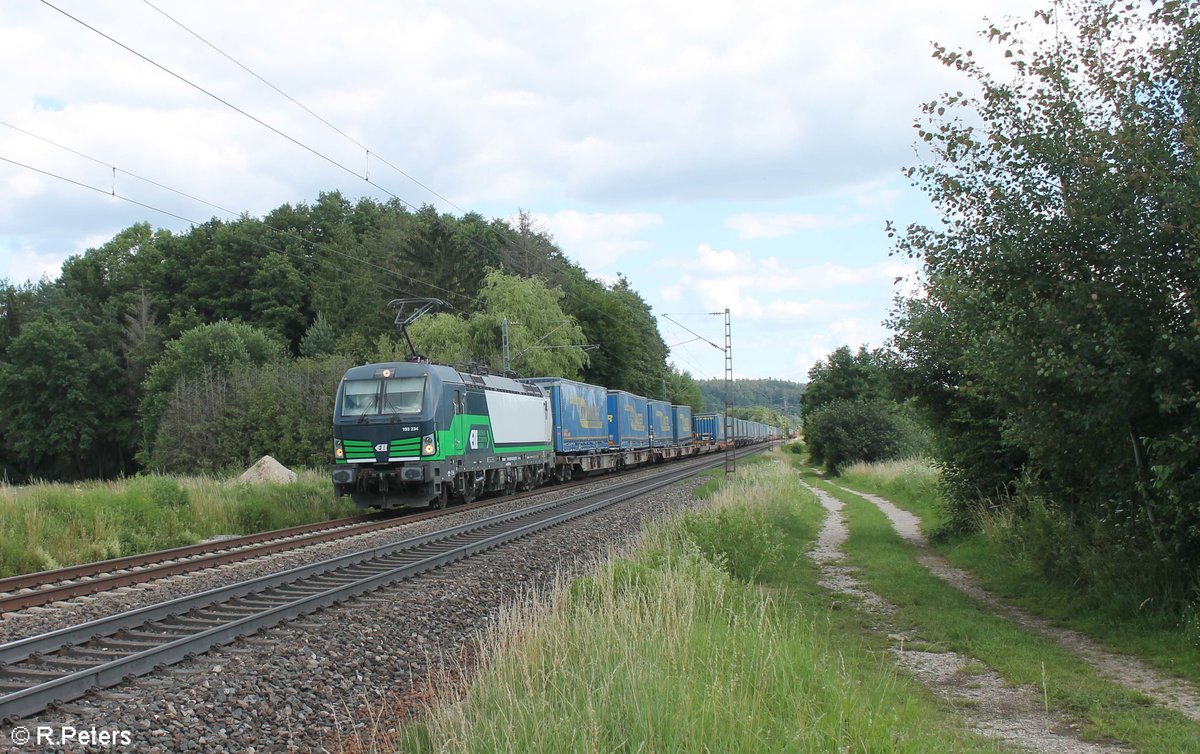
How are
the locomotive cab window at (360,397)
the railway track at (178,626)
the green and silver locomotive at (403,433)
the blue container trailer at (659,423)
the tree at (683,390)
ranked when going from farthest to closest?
the tree at (683,390), the blue container trailer at (659,423), the locomotive cab window at (360,397), the green and silver locomotive at (403,433), the railway track at (178,626)

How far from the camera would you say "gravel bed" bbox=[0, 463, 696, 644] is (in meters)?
8.71

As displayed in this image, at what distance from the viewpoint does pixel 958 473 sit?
17156 mm

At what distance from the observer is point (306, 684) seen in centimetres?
666

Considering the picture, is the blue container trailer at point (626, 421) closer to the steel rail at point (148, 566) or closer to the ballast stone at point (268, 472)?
the ballast stone at point (268, 472)

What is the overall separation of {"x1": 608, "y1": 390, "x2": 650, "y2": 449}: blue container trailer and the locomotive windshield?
2043 cm

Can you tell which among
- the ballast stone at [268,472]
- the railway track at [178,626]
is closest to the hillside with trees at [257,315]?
the ballast stone at [268,472]

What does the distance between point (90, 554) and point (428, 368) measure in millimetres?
8247

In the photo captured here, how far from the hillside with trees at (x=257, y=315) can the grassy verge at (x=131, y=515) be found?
24890 millimetres

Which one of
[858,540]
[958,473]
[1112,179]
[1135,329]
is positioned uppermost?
[1112,179]

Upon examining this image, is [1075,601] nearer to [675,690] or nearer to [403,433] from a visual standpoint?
[675,690]

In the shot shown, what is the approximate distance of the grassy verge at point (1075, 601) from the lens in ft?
25.9

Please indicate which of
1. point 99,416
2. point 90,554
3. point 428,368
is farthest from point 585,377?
point 90,554

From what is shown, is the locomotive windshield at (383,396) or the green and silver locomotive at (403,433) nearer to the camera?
the green and silver locomotive at (403,433)

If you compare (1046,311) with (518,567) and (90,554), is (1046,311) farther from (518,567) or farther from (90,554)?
(90,554)
